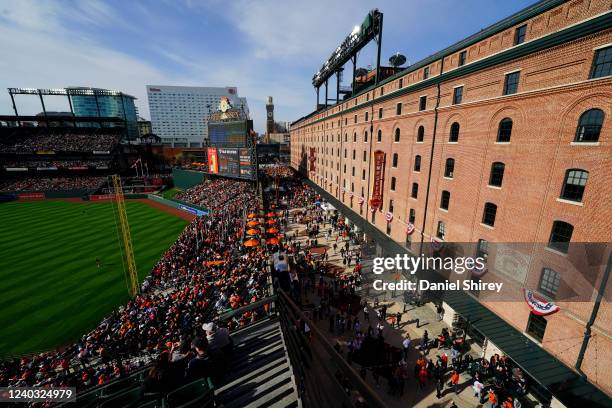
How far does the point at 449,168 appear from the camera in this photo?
64.2 feet

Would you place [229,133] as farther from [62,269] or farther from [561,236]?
[561,236]

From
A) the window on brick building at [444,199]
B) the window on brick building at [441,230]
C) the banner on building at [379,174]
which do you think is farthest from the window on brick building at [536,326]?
the banner on building at [379,174]

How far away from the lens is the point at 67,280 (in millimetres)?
24891

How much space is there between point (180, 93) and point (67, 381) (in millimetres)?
204050

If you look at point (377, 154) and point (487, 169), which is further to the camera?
point (377, 154)

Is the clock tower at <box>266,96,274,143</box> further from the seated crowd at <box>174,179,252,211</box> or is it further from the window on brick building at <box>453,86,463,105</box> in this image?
the window on brick building at <box>453,86,463,105</box>

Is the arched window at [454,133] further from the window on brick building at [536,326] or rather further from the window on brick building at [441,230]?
the window on brick building at [536,326]

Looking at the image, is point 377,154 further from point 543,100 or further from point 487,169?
point 543,100

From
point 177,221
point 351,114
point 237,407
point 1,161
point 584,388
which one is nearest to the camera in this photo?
point 237,407

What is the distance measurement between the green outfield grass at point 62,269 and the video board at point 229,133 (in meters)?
17.2

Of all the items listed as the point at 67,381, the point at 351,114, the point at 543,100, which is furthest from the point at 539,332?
the point at 351,114

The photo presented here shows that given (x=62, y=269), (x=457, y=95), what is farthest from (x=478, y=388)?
(x=62, y=269)

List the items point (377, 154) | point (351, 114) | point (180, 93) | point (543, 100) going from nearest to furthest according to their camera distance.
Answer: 1. point (543, 100)
2. point (377, 154)
3. point (351, 114)
4. point (180, 93)

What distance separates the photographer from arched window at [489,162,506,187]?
15.6 meters
